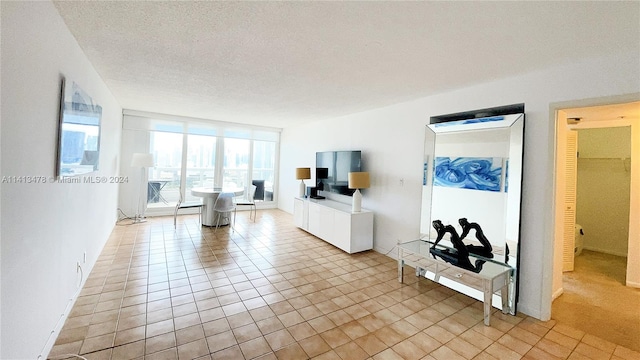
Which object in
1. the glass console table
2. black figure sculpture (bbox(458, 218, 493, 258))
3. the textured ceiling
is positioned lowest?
the glass console table

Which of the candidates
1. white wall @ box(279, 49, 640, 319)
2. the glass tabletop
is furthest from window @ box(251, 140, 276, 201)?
the glass tabletop

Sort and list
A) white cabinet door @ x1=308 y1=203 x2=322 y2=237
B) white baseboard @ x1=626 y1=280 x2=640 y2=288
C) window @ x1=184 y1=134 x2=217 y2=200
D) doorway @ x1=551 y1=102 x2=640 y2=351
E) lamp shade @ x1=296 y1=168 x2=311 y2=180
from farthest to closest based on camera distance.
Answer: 1. window @ x1=184 y1=134 x2=217 y2=200
2. lamp shade @ x1=296 y1=168 x2=311 y2=180
3. white cabinet door @ x1=308 y1=203 x2=322 y2=237
4. white baseboard @ x1=626 y1=280 x2=640 y2=288
5. doorway @ x1=551 y1=102 x2=640 y2=351

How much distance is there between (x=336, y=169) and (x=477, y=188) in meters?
2.49

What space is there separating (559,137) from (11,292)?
4.29m

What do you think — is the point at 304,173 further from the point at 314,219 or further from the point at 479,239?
the point at 479,239

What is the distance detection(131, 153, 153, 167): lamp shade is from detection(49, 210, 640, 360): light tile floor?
215 centimetres

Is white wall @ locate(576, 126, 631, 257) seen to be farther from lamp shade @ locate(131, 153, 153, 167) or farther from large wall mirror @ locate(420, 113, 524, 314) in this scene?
lamp shade @ locate(131, 153, 153, 167)

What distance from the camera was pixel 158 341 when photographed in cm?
196

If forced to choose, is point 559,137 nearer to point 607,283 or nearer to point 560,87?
point 560,87

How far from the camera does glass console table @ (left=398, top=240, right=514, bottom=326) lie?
2363mm

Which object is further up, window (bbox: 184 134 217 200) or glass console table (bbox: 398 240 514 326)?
window (bbox: 184 134 217 200)

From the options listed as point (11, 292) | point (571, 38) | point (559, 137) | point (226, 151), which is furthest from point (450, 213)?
point (226, 151)

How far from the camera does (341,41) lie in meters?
2.04

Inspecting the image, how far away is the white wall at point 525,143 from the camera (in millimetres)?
2223
